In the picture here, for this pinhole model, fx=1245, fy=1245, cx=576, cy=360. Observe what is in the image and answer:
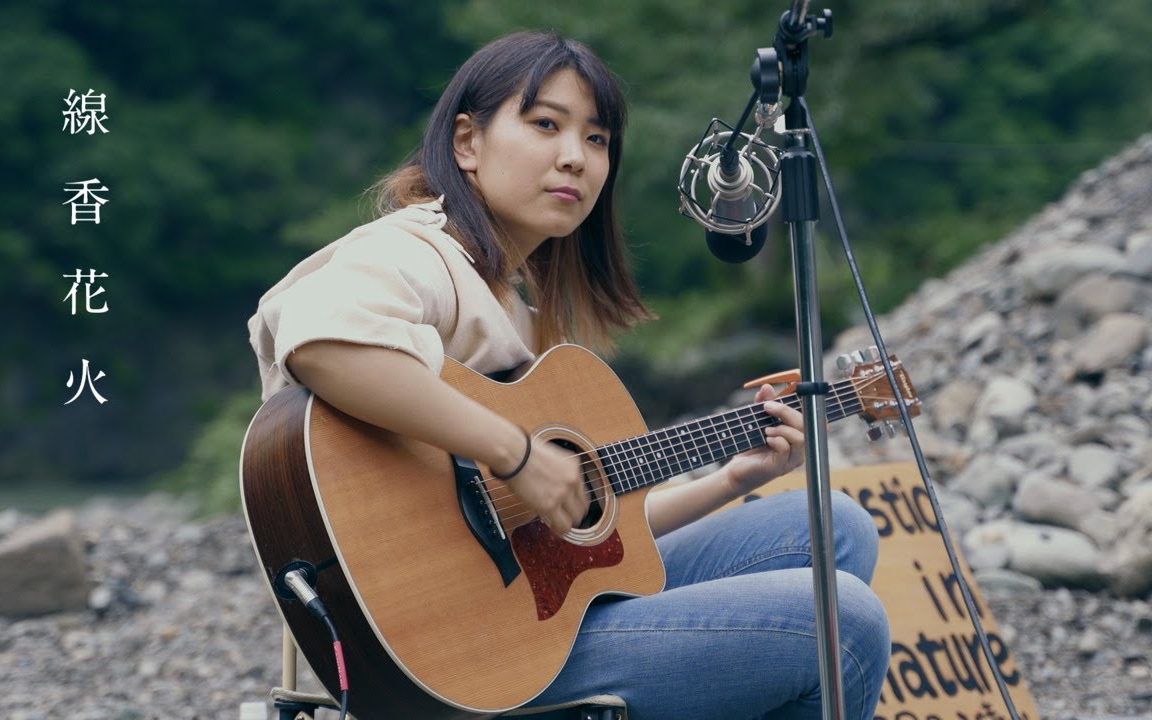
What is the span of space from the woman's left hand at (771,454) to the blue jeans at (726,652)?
330 millimetres

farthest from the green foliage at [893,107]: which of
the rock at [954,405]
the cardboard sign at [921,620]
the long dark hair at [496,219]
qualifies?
the long dark hair at [496,219]

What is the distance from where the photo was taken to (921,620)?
9.75 ft

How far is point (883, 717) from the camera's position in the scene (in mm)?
2764

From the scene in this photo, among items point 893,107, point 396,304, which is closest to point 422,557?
point 396,304

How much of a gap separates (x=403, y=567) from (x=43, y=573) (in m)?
3.34

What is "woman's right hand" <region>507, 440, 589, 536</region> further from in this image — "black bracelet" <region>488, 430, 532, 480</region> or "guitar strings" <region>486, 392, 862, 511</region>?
"guitar strings" <region>486, 392, 862, 511</region>

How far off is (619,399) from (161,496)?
12.2 m

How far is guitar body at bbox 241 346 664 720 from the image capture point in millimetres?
1824

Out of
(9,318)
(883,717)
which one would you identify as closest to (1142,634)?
(883,717)

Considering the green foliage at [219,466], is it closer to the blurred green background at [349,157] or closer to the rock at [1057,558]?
the blurred green background at [349,157]

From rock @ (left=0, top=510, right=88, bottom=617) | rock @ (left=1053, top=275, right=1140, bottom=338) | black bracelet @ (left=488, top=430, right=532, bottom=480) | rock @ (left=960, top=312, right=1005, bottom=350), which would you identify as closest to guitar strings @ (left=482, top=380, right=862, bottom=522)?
black bracelet @ (left=488, top=430, right=532, bottom=480)

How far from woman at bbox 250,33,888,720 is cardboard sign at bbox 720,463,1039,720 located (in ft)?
1.81

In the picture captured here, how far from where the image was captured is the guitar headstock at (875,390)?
241 cm

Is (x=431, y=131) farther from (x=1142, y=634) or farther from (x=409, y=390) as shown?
(x=1142, y=634)
